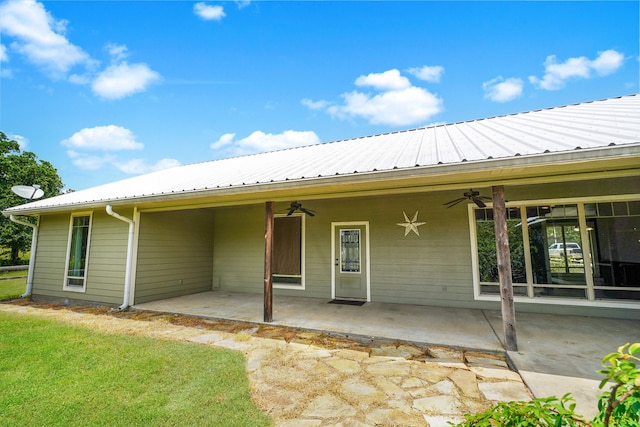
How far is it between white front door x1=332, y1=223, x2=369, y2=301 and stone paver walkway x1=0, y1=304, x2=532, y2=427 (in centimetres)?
237

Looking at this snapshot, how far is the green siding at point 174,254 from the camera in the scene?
6285 mm

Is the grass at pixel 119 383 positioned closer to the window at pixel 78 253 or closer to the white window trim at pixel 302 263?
the window at pixel 78 253

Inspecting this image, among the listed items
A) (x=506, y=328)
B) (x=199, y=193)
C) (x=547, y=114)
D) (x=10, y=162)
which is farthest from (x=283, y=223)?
(x=10, y=162)

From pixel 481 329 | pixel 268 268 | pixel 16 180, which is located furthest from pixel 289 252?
pixel 16 180

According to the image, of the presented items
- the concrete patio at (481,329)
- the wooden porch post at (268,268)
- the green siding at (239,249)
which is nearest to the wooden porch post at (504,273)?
the concrete patio at (481,329)

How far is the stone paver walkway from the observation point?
227cm

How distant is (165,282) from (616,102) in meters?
10.4

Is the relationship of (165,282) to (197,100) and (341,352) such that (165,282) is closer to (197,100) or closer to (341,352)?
(341,352)

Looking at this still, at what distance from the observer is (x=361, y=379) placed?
2.85 metres

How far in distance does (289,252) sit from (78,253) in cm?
509

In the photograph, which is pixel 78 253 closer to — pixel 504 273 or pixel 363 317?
pixel 363 317

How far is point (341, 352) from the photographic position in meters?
3.57

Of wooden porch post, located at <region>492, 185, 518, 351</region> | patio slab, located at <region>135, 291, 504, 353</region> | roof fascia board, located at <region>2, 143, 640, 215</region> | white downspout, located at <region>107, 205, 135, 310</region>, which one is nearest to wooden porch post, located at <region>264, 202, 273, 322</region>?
patio slab, located at <region>135, 291, 504, 353</region>

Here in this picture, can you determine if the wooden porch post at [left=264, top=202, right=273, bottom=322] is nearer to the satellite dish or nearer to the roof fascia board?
the roof fascia board
